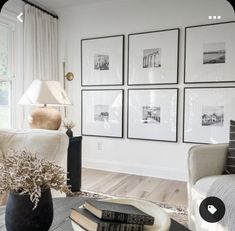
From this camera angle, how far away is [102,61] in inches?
141

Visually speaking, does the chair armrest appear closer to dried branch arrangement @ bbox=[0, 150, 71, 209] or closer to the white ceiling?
dried branch arrangement @ bbox=[0, 150, 71, 209]

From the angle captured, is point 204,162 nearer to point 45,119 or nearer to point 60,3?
point 45,119

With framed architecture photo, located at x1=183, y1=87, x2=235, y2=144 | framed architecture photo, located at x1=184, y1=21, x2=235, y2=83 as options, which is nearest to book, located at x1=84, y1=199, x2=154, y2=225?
framed architecture photo, located at x1=183, y1=87, x2=235, y2=144

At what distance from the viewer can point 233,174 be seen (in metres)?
1.79

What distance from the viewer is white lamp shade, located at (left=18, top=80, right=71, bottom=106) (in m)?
2.39

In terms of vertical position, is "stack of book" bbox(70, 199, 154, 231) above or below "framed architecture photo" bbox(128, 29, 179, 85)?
below

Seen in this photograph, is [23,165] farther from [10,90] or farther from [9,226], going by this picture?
[10,90]

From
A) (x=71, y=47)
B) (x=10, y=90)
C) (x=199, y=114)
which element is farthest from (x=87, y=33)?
(x=199, y=114)

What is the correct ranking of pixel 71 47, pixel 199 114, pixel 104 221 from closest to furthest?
pixel 104 221 < pixel 199 114 < pixel 71 47

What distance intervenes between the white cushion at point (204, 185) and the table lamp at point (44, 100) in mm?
1404

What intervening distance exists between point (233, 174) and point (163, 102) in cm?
157

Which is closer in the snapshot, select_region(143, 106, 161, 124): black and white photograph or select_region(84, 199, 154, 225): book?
select_region(84, 199, 154, 225): book

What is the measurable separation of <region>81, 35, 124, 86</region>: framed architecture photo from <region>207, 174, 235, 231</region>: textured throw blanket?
2119 millimetres

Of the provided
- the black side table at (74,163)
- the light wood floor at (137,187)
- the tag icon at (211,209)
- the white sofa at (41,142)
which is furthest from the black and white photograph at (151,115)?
the tag icon at (211,209)
